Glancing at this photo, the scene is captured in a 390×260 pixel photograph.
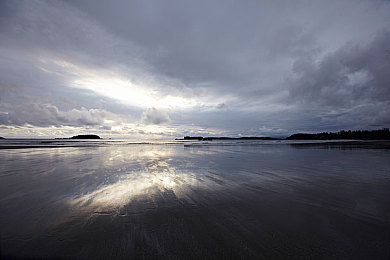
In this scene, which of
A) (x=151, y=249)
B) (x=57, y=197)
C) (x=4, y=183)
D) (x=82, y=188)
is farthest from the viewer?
(x=4, y=183)

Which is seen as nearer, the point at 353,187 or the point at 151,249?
the point at 151,249

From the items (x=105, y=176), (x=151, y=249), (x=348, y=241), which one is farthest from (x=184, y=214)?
(x=105, y=176)

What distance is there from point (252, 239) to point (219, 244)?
74 centimetres

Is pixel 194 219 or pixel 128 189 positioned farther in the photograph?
pixel 128 189

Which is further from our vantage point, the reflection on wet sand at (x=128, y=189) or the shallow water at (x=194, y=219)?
the reflection on wet sand at (x=128, y=189)

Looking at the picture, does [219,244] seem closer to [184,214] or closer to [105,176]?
[184,214]

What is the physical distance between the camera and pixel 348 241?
3.34 m

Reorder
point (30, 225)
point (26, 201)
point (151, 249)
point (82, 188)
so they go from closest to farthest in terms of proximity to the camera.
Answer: point (151, 249) < point (30, 225) < point (26, 201) < point (82, 188)

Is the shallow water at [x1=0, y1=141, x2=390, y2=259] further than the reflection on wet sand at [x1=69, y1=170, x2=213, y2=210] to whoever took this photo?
No

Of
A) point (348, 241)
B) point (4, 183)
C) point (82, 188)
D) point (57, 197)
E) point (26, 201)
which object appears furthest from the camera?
point (4, 183)

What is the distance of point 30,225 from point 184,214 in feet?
12.7

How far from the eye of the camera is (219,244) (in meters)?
3.21

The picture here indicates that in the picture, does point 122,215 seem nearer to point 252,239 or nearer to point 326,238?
point 252,239

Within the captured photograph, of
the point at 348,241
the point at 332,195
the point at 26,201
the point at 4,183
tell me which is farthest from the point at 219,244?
the point at 4,183
